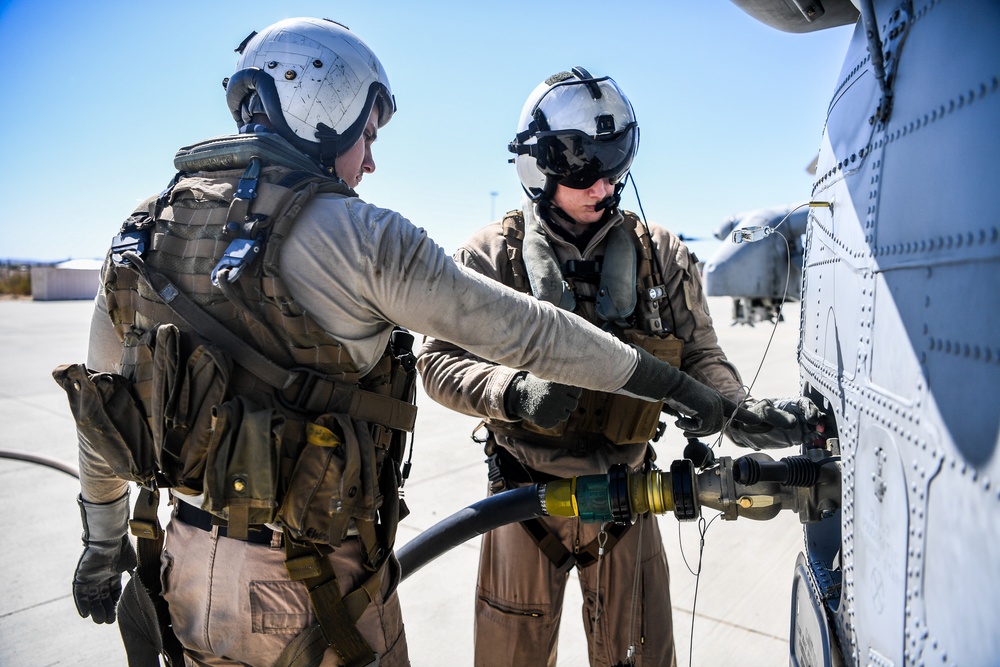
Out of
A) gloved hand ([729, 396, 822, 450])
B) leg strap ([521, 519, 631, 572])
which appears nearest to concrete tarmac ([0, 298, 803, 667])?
leg strap ([521, 519, 631, 572])

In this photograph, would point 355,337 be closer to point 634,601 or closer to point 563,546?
point 563,546

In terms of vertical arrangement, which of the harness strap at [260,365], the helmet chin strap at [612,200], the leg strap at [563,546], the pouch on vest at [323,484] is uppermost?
the helmet chin strap at [612,200]

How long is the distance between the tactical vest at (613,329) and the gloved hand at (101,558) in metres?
1.17

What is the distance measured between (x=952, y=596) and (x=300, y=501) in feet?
3.99

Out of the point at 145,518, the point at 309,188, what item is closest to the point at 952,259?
the point at 309,188

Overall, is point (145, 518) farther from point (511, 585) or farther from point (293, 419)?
point (511, 585)

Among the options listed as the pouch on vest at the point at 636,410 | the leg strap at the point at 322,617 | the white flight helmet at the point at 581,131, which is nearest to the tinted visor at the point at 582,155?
the white flight helmet at the point at 581,131

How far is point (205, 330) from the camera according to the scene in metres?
1.53

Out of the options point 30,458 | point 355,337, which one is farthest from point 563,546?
point 30,458

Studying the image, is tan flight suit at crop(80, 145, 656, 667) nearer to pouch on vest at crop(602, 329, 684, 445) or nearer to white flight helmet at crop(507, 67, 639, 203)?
pouch on vest at crop(602, 329, 684, 445)

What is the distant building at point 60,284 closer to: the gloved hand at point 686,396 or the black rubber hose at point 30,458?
the black rubber hose at point 30,458

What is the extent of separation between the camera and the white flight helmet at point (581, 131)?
2.29m

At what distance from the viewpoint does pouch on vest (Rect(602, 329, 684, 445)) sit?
2189 millimetres

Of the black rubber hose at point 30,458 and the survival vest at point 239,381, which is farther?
the black rubber hose at point 30,458
